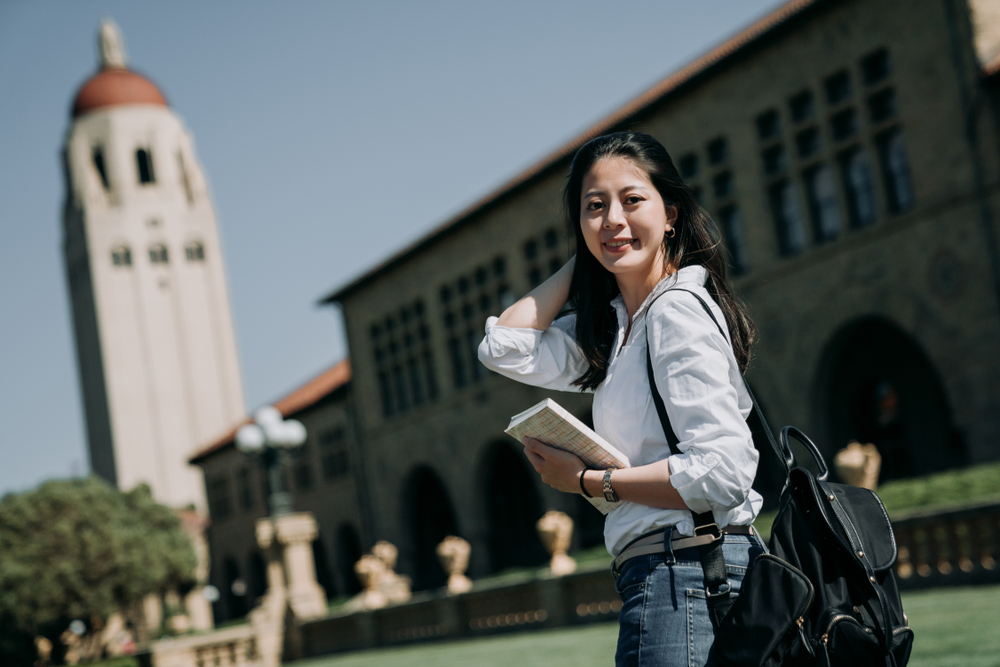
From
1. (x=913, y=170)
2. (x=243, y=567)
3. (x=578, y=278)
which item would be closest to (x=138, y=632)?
(x=243, y=567)

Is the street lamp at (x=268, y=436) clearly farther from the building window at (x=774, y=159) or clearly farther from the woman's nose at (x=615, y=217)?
the woman's nose at (x=615, y=217)

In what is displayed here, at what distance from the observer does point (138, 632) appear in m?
43.8

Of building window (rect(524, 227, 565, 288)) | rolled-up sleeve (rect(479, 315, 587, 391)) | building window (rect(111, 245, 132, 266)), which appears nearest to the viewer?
rolled-up sleeve (rect(479, 315, 587, 391))

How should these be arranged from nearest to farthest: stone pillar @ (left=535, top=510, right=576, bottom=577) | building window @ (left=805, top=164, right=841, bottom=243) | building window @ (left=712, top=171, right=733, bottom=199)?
stone pillar @ (left=535, top=510, right=576, bottom=577), building window @ (left=805, top=164, right=841, bottom=243), building window @ (left=712, top=171, right=733, bottom=199)

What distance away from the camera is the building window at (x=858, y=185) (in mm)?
22859

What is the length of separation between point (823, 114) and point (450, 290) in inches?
619

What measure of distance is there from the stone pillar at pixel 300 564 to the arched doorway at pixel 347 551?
22.8 meters

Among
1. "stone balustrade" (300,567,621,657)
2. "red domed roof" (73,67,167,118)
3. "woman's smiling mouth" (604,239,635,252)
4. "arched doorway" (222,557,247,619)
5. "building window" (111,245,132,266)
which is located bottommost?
"arched doorway" (222,557,247,619)

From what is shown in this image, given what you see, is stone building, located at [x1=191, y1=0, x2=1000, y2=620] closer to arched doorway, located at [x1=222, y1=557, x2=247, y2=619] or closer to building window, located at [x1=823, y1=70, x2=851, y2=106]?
building window, located at [x1=823, y1=70, x2=851, y2=106]

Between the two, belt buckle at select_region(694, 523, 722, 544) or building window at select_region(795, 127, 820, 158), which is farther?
building window at select_region(795, 127, 820, 158)

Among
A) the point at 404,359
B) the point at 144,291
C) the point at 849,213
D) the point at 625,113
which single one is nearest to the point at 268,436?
the point at 849,213

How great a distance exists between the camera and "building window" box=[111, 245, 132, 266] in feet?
268

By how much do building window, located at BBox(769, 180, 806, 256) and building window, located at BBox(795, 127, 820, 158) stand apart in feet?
2.43

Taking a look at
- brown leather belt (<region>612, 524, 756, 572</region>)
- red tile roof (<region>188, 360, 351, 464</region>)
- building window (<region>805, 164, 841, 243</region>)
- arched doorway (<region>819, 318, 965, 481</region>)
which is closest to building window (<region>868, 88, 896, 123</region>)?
building window (<region>805, 164, 841, 243</region>)
